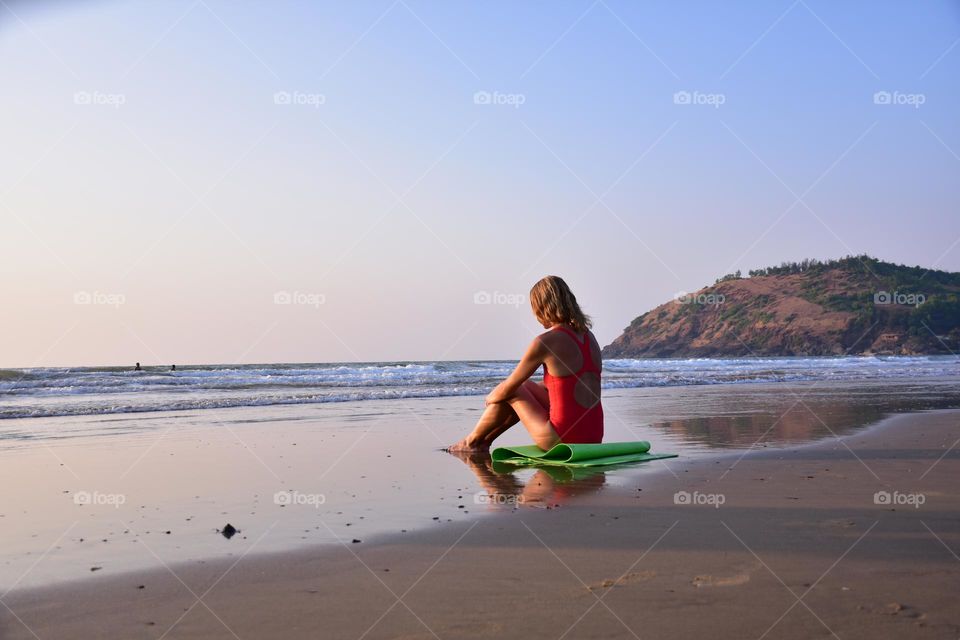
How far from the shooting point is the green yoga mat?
267 inches

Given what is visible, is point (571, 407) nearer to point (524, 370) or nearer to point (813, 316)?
point (524, 370)

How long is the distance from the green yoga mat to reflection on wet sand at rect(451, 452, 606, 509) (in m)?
0.12

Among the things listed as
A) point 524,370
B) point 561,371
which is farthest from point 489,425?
point 561,371

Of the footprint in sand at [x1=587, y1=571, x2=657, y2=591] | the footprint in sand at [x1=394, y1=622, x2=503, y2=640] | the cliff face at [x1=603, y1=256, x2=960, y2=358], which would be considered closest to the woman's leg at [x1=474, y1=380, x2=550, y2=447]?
the footprint in sand at [x1=587, y1=571, x2=657, y2=591]

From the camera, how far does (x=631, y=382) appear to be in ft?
78.1

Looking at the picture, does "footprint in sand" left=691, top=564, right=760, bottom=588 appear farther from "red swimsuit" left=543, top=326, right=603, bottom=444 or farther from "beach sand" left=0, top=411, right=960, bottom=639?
"red swimsuit" left=543, top=326, right=603, bottom=444

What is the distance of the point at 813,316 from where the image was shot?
54.0 m

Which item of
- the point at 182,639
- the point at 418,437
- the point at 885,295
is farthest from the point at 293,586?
the point at 885,295

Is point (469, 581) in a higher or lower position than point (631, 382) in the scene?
lower

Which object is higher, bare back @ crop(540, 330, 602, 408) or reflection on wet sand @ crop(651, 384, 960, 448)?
bare back @ crop(540, 330, 602, 408)

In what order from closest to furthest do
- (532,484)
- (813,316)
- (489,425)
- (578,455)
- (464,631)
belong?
(464,631)
(532,484)
(578,455)
(489,425)
(813,316)

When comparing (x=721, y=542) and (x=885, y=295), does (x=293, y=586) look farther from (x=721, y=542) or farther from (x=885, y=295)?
(x=885, y=295)

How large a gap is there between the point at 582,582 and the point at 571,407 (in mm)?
3903

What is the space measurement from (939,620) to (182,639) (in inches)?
94.3
